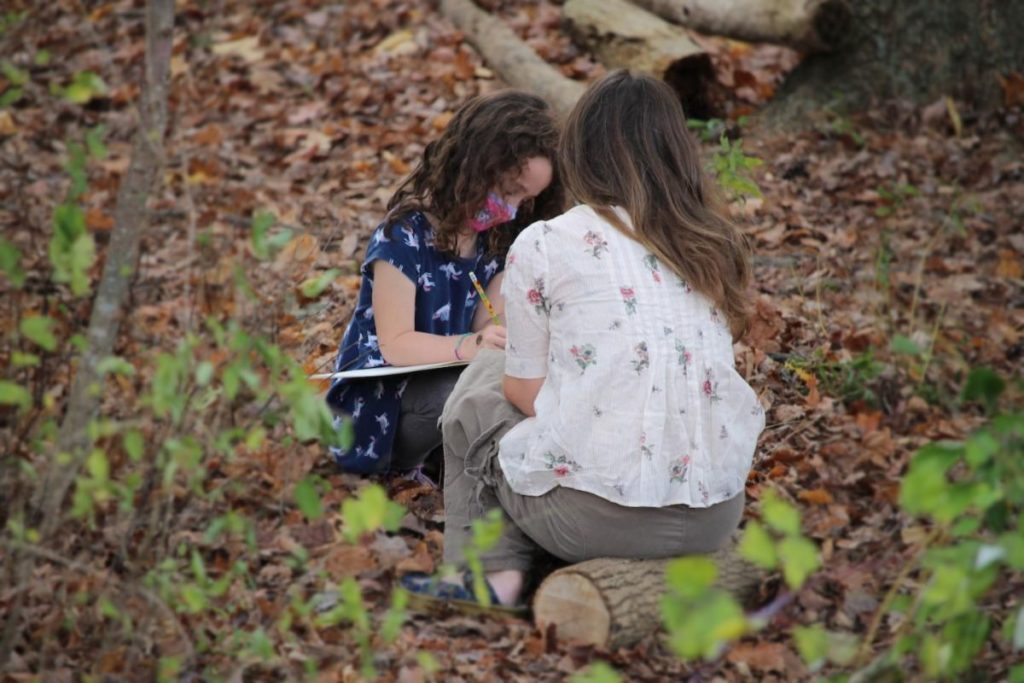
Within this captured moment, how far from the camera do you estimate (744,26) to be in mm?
6754

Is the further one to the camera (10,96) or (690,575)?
(10,96)

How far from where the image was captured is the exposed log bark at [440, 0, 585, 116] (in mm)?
6559

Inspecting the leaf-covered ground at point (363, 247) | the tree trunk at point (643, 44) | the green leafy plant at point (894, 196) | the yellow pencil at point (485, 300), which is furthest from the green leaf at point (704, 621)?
the tree trunk at point (643, 44)

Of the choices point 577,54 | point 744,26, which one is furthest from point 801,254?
point 577,54

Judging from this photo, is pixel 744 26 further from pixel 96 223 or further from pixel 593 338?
pixel 593 338

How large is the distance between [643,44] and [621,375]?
4.15m

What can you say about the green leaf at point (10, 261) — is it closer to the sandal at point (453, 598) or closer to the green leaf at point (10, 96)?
the green leaf at point (10, 96)

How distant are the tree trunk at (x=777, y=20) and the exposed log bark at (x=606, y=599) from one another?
4187mm

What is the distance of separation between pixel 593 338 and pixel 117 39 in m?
6.29

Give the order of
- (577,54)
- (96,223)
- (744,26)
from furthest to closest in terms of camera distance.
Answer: (577,54)
(744,26)
(96,223)

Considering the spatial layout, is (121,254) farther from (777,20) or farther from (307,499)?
(777,20)

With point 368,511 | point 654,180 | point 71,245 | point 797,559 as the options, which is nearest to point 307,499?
point 368,511

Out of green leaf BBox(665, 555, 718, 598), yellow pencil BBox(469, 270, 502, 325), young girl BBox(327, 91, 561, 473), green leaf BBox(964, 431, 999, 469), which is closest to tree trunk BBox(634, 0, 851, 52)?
young girl BBox(327, 91, 561, 473)

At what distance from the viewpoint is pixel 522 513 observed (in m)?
3.24
